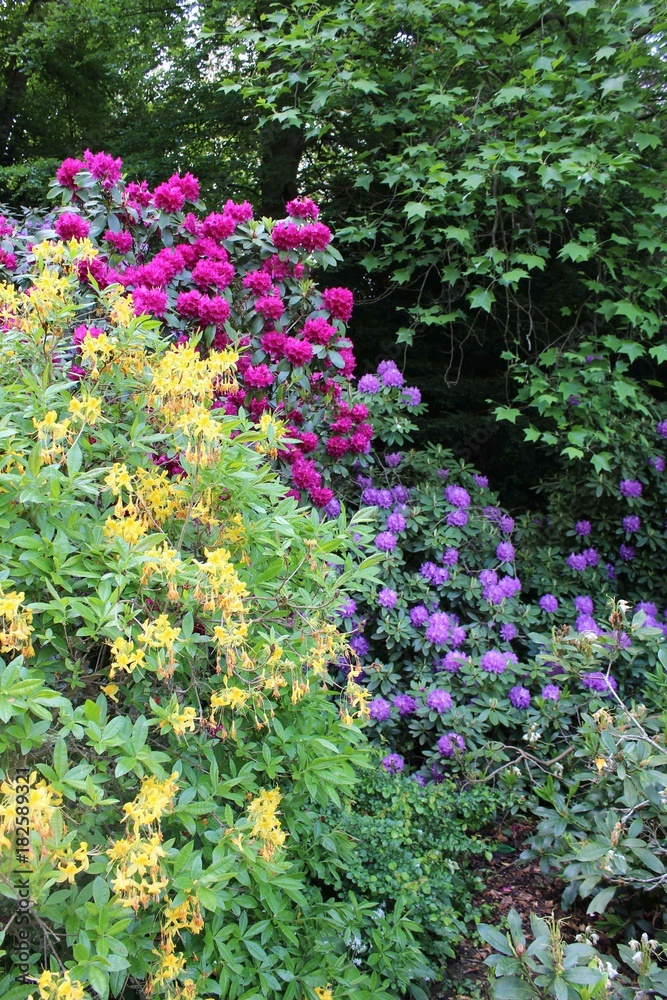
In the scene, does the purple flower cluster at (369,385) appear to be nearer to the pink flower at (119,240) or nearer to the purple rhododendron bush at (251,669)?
the purple rhododendron bush at (251,669)

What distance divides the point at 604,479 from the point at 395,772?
5.91ft

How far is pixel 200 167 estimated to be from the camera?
6398 millimetres

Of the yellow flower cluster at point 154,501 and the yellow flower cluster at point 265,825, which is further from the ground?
the yellow flower cluster at point 154,501

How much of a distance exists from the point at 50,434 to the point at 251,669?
64 centimetres

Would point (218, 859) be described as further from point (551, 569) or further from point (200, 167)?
point (200, 167)

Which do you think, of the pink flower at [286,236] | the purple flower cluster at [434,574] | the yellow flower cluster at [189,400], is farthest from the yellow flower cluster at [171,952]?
the pink flower at [286,236]

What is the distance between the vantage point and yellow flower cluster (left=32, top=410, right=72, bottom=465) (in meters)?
1.52

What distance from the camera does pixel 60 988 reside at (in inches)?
44.3

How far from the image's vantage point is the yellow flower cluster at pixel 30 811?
115cm

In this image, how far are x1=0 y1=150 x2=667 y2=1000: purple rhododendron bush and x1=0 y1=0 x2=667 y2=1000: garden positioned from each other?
1cm

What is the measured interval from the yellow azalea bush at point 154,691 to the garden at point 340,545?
0.04 ft

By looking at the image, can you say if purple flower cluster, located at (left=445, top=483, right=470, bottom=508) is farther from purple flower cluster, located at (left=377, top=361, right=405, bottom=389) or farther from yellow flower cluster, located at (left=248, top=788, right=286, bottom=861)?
yellow flower cluster, located at (left=248, top=788, right=286, bottom=861)

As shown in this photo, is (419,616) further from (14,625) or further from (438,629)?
Result: (14,625)

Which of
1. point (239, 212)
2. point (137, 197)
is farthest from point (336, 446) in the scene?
point (137, 197)
